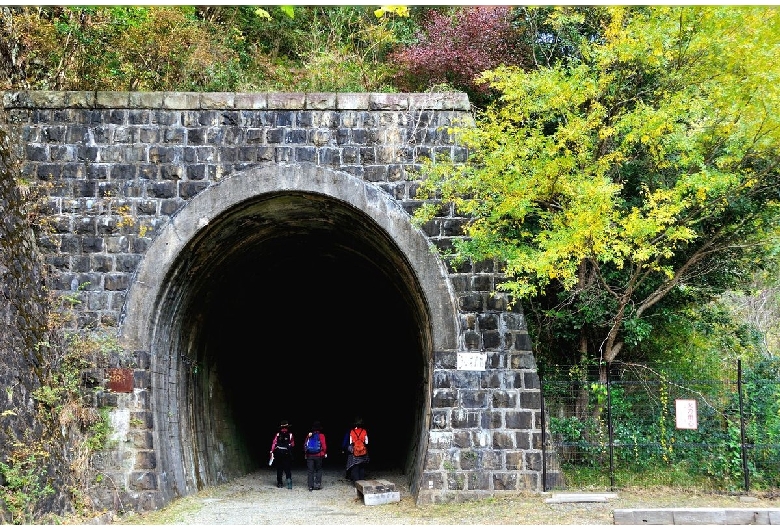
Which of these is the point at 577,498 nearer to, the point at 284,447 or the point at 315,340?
the point at 284,447

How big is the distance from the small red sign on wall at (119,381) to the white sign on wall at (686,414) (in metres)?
7.72

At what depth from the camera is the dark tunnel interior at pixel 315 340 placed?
46.4 ft

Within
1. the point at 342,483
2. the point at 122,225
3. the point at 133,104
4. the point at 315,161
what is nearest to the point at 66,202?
the point at 122,225

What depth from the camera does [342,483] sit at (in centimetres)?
1512

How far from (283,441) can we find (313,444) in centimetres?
Result: 69

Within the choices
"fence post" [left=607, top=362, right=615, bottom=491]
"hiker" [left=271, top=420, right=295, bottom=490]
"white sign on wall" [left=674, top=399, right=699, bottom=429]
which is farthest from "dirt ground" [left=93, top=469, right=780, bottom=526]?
"hiker" [left=271, top=420, right=295, bottom=490]

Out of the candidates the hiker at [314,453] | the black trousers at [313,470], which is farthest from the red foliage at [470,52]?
the black trousers at [313,470]

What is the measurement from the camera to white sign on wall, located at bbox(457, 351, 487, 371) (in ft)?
35.5

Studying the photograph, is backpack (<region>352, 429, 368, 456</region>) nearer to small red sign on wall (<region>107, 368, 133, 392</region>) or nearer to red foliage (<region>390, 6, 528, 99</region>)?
small red sign on wall (<region>107, 368, 133, 392</region>)

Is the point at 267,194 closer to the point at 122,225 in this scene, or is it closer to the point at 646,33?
the point at 122,225

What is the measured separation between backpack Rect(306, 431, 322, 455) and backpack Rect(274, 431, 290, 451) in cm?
52

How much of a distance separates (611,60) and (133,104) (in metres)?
6.75

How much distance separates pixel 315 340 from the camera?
2153cm

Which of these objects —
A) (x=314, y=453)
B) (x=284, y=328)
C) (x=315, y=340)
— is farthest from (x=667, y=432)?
(x=315, y=340)
